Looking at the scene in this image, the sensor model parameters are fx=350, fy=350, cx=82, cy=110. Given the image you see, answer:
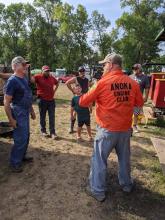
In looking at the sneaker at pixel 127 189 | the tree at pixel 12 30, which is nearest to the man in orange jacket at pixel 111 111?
the sneaker at pixel 127 189

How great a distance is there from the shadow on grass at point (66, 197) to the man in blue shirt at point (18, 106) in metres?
0.34

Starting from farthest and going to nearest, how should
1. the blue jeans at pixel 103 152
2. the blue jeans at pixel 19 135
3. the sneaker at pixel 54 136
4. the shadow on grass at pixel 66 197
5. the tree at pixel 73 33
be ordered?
the tree at pixel 73 33 < the sneaker at pixel 54 136 < the blue jeans at pixel 19 135 < the blue jeans at pixel 103 152 < the shadow on grass at pixel 66 197

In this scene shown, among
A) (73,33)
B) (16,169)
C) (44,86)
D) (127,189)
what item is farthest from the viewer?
(73,33)

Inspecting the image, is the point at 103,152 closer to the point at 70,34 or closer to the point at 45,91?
the point at 45,91

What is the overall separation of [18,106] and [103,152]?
1768mm

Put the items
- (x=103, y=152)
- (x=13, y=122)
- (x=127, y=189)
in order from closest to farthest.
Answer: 1. (x=103, y=152)
2. (x=127, y=189)
3. (x=13, y=122)

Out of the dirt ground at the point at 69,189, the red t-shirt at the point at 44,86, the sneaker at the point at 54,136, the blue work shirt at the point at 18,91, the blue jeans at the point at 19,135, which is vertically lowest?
the sneaker at the point at 54,136

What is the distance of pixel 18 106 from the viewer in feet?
19.0

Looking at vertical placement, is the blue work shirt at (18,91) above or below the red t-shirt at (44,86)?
above

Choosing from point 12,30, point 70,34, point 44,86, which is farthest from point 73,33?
point 44,86

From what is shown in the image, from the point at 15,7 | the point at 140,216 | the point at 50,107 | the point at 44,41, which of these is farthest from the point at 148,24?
the point at 140,216

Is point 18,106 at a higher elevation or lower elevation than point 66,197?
higher

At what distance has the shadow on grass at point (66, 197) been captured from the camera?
15.0 feet

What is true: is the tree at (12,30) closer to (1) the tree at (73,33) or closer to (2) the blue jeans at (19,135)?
(1) the tree at (73,33)
